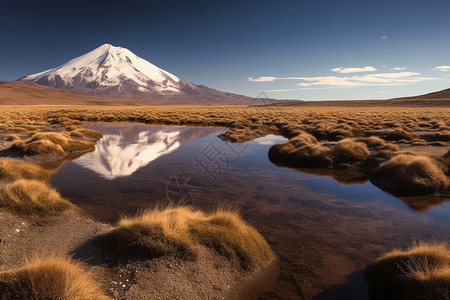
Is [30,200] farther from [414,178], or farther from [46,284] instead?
[414,178]

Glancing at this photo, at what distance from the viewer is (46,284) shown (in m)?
3.22

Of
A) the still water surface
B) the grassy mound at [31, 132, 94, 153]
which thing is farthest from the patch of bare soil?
the grassy mound at [31, 132, 94, 153]

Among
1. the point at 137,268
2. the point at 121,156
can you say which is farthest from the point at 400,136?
the point at 137,268

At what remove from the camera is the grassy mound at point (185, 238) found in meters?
5.09

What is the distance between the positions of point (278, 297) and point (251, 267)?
2.70 feet

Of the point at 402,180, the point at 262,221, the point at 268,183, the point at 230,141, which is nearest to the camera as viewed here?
the point at 262,221

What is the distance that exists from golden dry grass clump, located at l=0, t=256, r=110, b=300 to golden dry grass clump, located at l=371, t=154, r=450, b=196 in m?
11.6

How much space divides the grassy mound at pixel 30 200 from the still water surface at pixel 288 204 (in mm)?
1165

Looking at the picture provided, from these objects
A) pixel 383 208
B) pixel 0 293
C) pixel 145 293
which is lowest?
pixel 383 208

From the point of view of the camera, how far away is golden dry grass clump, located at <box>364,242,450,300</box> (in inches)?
143

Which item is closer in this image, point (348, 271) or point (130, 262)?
point (130, 262)

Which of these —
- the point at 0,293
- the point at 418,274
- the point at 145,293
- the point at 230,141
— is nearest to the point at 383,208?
the point at 418,274

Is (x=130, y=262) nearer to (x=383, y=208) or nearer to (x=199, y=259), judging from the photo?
(x=199, y=259)

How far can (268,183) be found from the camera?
1180 centimetres
